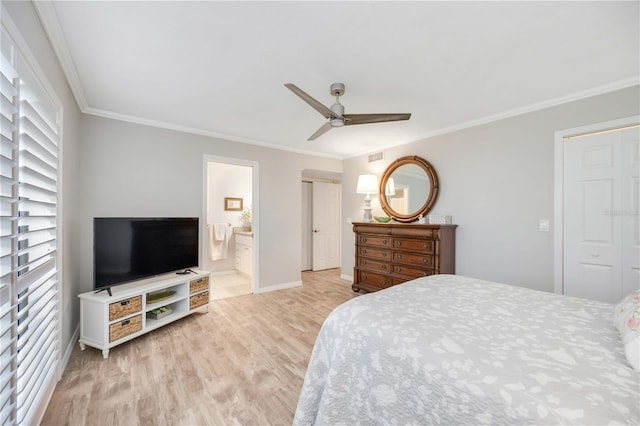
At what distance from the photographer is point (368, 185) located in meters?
4.19

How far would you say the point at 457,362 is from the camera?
942mm

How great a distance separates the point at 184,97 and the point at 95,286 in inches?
76.5

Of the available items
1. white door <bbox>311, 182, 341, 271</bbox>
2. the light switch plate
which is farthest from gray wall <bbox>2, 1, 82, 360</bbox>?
the light switch plate

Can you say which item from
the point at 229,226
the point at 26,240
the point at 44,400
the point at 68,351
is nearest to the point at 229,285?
the point at 229,226

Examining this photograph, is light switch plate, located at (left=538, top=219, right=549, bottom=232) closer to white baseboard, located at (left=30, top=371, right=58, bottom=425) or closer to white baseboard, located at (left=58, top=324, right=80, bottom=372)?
white baseboard, located at (left=30, top=371, right=58, bottom=425)

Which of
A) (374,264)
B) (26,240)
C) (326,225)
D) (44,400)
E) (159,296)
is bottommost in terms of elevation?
(44,400)

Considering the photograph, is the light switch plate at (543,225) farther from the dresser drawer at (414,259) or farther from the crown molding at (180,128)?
the crown molding at (180,128)

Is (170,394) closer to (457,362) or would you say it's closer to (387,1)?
(457,362)

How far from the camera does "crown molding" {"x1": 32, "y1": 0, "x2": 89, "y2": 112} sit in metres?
1.46

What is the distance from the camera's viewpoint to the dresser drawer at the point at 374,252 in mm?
3752

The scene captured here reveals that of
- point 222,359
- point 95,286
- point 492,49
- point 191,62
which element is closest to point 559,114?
point 492,49

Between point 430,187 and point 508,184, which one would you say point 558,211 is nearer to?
point 508,184

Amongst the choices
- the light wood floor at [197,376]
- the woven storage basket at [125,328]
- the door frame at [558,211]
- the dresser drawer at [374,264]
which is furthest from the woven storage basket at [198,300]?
the door frame at [558,211]

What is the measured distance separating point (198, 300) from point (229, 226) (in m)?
2.46
